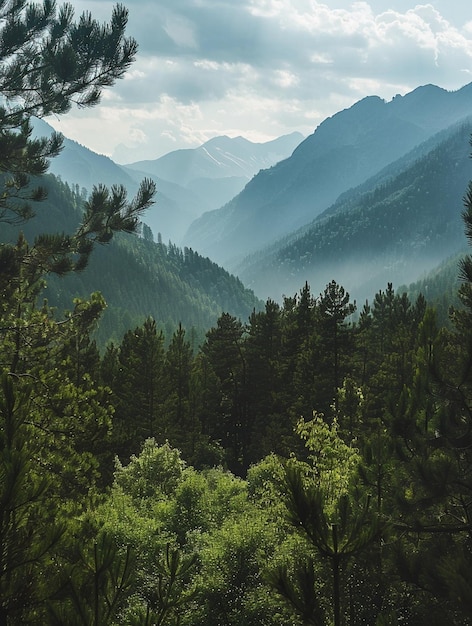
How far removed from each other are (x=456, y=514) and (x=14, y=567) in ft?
28.4

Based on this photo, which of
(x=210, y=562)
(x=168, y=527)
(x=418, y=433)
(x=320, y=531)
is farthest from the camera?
(x=168, y=527)

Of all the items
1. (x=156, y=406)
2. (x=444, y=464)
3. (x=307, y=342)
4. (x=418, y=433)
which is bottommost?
(x=444, y=464)

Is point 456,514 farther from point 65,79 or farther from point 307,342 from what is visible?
point 307,342

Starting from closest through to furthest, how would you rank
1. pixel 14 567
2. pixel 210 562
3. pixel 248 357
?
pixel 14 567, pixel 210 562, pixel 248 357

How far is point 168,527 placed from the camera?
72.9 ft

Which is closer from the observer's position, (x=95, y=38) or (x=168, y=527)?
(x=95, y=38)

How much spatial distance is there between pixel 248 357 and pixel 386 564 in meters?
34.0

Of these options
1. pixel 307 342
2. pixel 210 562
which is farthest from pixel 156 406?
pixel 210 562

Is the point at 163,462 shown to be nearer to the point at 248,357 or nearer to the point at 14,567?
the point at 248,357

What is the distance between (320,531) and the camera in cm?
624

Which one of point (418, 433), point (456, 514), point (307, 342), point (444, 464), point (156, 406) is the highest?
point (307, 342)

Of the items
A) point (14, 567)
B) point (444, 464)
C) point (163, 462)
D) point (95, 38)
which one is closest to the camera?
point (14, 567)

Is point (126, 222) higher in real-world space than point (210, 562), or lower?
higher

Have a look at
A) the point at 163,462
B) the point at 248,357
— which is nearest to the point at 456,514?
the point at 163,462
